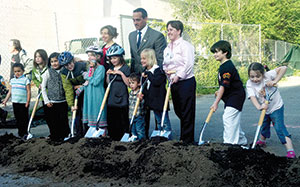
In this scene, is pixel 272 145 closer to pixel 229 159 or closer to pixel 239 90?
pixel 239 90

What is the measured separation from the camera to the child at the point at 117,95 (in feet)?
20.1

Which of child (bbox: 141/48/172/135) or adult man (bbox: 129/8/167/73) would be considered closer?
child (bbox: 141/48/172/135)

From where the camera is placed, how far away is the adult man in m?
6.13

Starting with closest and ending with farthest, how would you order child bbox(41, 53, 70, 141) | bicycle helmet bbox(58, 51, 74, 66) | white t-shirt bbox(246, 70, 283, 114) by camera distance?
white t-shirt bbox(246, 70, 283, 114) → bicycle helmet bbox(58, 51, 74, 66) → child bbox(41, 53, 70, 141)

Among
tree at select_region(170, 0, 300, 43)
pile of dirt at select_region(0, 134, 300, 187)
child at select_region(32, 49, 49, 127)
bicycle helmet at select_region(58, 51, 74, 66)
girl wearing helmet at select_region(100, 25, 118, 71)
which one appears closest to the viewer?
pile of dirt at select_region(0, 134, 300, 187)

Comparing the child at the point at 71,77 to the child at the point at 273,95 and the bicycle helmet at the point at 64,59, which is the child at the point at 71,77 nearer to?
the bicycle helmet at the point at 64,59

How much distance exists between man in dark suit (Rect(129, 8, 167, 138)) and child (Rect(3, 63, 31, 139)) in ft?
7.54

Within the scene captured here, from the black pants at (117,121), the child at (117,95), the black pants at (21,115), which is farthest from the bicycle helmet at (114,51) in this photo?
the black pants at (21,115)

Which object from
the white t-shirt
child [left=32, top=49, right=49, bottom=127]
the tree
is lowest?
the white t-shirt

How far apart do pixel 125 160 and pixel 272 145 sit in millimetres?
2609

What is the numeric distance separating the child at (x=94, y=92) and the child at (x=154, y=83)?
33.1 inches

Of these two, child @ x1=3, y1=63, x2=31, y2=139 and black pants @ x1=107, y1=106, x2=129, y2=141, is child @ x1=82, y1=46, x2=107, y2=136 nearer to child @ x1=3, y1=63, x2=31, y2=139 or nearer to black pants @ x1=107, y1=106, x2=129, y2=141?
black pants @ x1=107, y1=106, x2=129, y2=141

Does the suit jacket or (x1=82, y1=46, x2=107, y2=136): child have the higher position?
the suit jacket

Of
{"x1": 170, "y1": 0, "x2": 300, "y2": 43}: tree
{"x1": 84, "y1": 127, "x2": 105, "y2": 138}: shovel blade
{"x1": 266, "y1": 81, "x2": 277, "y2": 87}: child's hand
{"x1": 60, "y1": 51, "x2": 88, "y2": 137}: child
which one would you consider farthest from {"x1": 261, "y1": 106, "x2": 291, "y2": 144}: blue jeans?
{"x1": 170, "y1": 0, "x2": 300, "y2": 43}: tree
